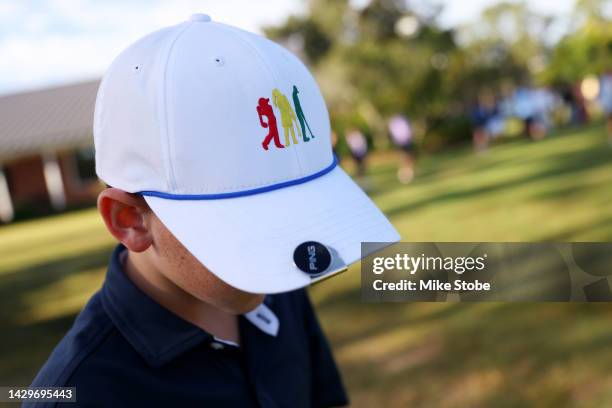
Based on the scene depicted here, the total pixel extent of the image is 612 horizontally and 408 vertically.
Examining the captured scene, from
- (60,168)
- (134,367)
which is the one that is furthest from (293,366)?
(60,168)

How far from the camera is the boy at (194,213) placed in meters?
1.01

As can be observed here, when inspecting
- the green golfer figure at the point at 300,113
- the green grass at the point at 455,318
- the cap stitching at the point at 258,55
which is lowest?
the green grass at the point at 455,318

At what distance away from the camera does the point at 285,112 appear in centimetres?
110

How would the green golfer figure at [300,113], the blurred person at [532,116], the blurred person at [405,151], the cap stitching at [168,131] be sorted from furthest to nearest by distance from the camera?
1. the blurred person at [532,116]
2. the blurred person at [405,151]
3. the green golfer figure at [300,113]
4. the cap stitching at [168,131]

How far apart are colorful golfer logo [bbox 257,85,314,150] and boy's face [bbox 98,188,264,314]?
25 centimetres

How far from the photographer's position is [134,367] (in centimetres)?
105

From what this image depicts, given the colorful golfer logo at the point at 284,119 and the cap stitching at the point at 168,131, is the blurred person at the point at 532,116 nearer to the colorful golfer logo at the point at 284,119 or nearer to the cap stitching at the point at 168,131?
the colorful golfer logo at the point at 284,119

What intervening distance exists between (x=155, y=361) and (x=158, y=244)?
217 mm

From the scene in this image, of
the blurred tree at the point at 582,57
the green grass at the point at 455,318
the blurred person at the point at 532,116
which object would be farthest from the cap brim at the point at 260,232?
the blurred tree at the point at 582,57

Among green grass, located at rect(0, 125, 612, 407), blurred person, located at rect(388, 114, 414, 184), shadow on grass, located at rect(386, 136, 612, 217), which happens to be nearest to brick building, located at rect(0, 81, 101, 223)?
green grass, located at rect(0, 125, 612, 407)

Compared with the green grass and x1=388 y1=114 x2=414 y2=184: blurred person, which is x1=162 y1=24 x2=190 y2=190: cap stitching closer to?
the green grass

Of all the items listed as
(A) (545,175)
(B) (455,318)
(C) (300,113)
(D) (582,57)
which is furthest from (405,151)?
(D) (582,57)

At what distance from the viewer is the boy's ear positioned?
106 cm

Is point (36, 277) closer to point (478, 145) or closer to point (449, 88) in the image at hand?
point (478, 145)
